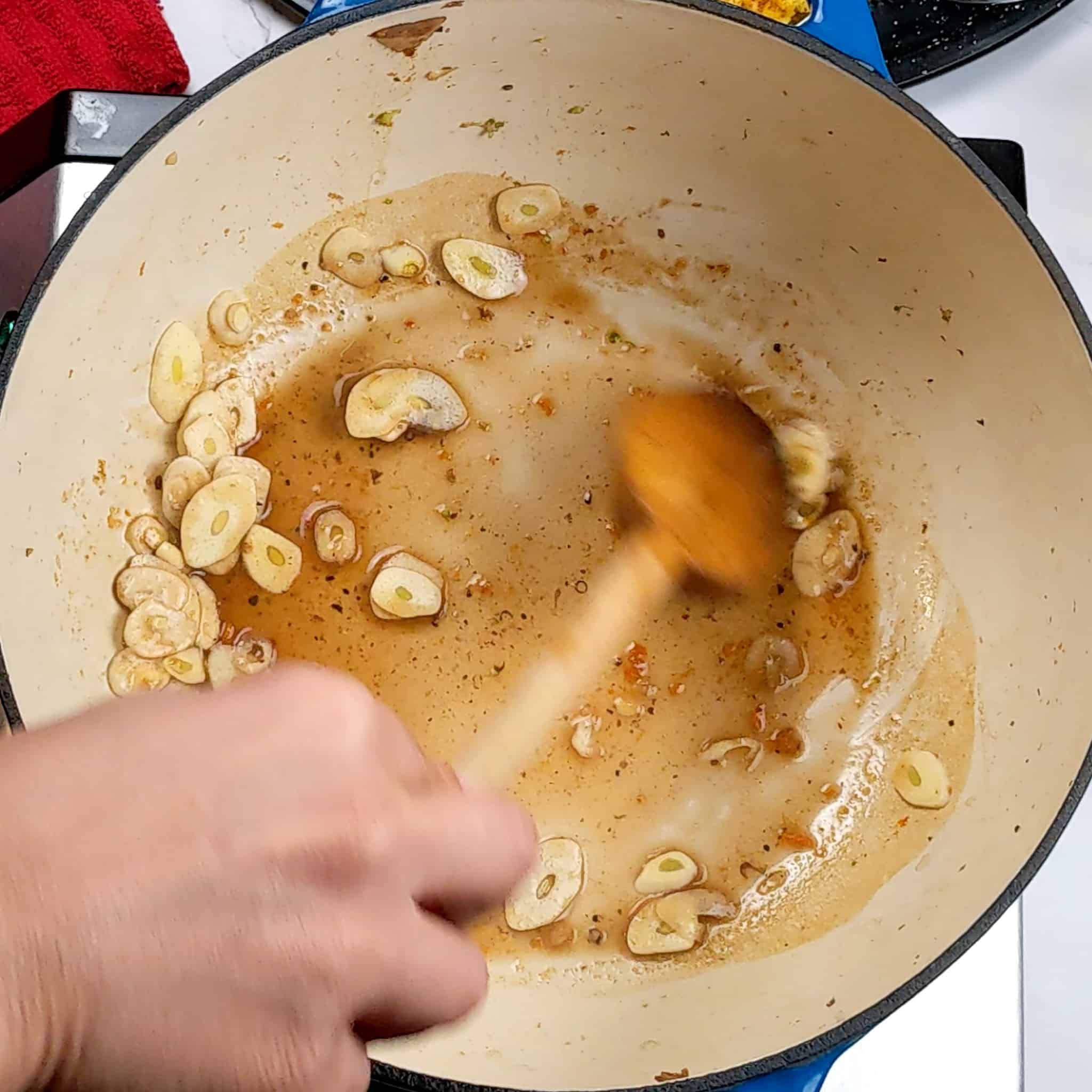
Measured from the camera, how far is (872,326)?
611 mm

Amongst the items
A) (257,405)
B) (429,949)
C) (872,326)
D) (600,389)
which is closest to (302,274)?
(257,405)

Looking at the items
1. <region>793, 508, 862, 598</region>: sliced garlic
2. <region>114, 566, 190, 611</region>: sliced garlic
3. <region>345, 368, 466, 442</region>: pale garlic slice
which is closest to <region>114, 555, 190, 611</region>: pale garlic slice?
<region>114, 566, 190, 611</region>: sliced garlic

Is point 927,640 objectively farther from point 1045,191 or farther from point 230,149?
point 230,149

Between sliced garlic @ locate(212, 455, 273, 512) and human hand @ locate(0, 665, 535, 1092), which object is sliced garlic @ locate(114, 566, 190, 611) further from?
human hand @ locate(0, 665, 535, 1092)

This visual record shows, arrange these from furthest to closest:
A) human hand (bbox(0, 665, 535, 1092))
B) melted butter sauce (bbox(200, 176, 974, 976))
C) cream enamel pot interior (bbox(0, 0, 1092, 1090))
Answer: melted butter sauce (bbox(200, 176, 974, 976))
cream enamel pot interior (bbox(0, 0, 1092, 1090))
human hand (bbox(0, 665, 535, 1092))

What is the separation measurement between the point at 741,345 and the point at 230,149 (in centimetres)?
31

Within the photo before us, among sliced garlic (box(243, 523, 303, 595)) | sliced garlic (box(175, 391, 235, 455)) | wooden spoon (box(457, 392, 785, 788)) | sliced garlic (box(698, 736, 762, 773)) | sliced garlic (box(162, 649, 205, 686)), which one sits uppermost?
sliced garlic (box(175, 391, 235, 455))

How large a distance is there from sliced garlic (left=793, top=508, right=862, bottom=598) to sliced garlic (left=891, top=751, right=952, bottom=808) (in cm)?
10

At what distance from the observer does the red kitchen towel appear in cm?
62

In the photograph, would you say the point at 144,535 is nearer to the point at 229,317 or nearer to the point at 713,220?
the point at 229,317

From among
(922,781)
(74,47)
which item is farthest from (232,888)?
(74,47)

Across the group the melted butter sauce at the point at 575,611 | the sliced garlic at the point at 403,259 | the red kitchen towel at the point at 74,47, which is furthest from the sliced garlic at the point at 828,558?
the red kitchen towel at the point at 74,47

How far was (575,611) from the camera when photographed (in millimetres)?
599

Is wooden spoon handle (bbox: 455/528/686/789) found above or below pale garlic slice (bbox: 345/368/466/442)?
below
